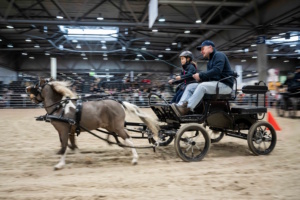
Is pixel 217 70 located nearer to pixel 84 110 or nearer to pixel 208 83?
pixel 208 83

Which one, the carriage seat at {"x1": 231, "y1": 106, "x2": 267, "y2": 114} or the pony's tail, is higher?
the carriage seat at {"x1": 231, "y1": 106, "x2": 267, "y2": 114}

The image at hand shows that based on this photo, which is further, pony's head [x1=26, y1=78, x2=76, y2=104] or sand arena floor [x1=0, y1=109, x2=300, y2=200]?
pony's head [x1=26, y1=78, x2=76, y2=104]

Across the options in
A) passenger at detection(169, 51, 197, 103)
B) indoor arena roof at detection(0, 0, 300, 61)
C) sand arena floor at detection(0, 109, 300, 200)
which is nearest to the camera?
sand arena floor at detection(0, 109, 300, 200)

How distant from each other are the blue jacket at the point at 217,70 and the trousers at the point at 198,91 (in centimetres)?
11

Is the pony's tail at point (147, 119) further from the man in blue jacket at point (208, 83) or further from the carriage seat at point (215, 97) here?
the carriage seat at point (215, 97)

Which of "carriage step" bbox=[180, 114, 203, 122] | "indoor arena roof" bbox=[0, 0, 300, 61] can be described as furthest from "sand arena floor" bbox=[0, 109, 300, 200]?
"indoor arena roof" bbox=[0, 0, 300, 61]

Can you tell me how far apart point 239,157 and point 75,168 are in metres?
2.76

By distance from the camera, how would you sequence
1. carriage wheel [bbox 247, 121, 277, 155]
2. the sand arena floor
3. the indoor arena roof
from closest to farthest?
the sand arena floor
carriage wheel [bbox 247, 121, 277, 155]
the indoor arena roof

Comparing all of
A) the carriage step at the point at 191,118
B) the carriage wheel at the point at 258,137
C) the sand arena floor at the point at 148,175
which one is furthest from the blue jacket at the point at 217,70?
the sand arena floor at the point at 148,175

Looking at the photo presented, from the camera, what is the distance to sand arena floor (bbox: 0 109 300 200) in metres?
2.63

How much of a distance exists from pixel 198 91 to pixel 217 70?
1.57 ft

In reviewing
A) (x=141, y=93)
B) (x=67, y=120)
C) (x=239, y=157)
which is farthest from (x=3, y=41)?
(x=239, y=157)

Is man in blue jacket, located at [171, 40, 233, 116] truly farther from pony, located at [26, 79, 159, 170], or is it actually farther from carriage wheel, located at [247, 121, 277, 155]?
carriage wheel, located at [247, 121, 277, 155]

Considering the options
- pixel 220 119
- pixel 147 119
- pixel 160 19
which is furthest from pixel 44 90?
pixel 160 19
